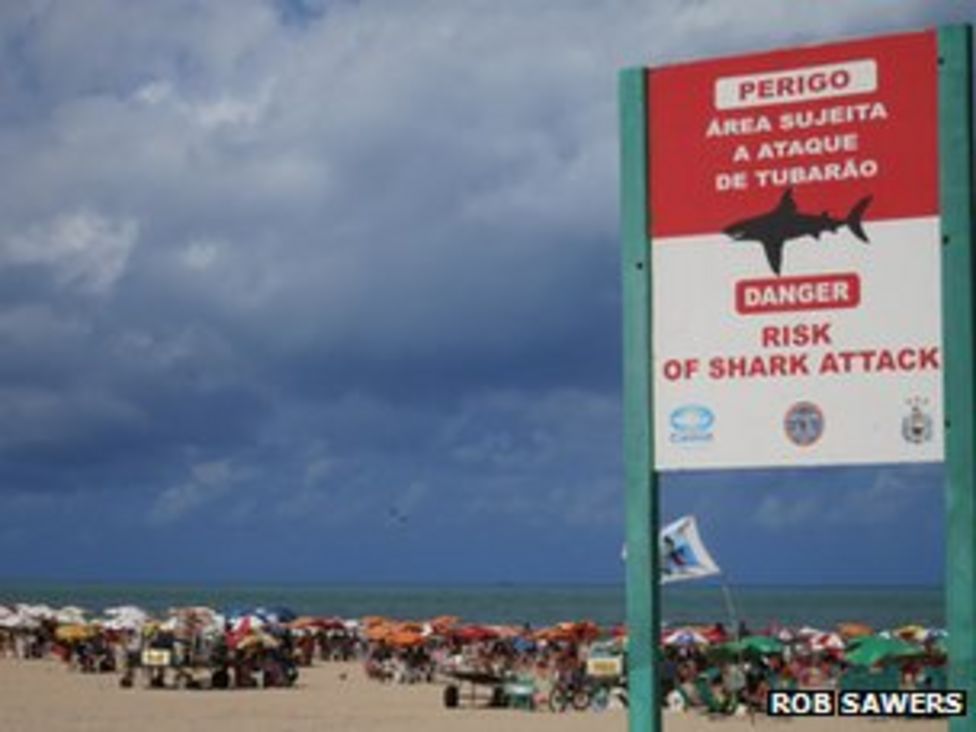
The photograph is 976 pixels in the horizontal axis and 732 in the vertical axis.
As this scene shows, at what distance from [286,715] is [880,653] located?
9959mm

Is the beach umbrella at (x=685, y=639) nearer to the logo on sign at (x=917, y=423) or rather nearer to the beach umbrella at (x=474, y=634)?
the beach umbrella at (x=474, y=634)

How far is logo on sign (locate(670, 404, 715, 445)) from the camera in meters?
5.21

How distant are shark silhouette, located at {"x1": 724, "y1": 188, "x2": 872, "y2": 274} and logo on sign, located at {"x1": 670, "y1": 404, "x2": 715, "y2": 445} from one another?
53 cm

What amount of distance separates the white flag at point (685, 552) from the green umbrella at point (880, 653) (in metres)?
18.2

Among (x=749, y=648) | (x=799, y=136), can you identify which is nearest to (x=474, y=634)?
(x=749, y=648)

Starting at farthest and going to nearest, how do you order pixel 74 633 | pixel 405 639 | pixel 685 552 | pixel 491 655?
pixel 74 633 < pixel 491 655 < pixel 405 639 < pixel 685 552

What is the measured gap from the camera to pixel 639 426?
5.31 metres

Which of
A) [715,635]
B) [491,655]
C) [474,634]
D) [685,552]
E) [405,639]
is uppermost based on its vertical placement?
[685,552]

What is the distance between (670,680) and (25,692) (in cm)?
1147

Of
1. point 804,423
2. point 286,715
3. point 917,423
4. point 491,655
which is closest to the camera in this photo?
point 917,423

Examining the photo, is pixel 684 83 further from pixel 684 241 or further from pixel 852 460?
pixel 852 460

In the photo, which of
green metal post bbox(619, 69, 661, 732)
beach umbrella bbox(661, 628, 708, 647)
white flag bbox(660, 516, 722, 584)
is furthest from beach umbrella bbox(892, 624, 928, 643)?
green metal post bbox(619, 69, 661, 732)

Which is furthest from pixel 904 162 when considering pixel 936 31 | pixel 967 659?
pixel 967 659

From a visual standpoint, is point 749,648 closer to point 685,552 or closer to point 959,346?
point 685,552
